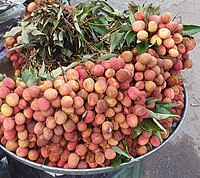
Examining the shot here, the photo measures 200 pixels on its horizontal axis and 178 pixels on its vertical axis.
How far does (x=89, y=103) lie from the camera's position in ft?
3.16

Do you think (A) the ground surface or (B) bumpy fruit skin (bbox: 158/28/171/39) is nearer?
(B) bumpy fruit skin (bbox: 158/28/171/39)

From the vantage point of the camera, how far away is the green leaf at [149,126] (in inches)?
40.7

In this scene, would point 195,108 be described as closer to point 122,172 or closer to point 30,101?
point 122,172

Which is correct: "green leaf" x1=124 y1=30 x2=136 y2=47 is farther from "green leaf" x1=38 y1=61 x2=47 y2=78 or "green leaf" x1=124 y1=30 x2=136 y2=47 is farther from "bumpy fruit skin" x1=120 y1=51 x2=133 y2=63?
"green leaf" x1=38 y1=61 x2=47 y2=78

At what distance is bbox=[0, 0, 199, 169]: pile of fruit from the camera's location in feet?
3.15

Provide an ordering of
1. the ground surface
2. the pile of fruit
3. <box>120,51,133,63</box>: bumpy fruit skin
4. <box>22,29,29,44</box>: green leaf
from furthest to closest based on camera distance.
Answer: the ground surface < <box>22,29,29,44</box>: green leaf < <box>120,51,133,63</box>: bumpy fruit skin < the pile of fruit

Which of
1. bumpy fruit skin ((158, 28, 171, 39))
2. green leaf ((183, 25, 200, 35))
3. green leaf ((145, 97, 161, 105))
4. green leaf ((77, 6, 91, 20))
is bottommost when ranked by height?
green leaf ((145, 97, 161, 105))

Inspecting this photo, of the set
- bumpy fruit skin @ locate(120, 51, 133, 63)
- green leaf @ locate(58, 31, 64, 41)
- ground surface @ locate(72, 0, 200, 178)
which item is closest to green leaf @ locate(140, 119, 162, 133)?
bumpy fruit skin @ locate(120, 51, 133, 63)

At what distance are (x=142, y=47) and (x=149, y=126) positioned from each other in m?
0.26

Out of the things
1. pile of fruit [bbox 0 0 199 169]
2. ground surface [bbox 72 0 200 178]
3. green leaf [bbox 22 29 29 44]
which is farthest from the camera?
ground surface [bbox 72 0 200 178]

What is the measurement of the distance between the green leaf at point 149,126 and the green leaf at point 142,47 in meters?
0.22

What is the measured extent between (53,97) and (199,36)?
7.64ft

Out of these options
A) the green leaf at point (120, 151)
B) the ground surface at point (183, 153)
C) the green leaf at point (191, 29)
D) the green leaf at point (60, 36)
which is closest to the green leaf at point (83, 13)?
the green leaf at point (60, 36)

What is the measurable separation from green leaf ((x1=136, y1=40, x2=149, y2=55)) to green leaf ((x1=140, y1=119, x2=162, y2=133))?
0.22m
